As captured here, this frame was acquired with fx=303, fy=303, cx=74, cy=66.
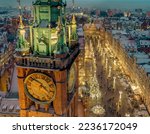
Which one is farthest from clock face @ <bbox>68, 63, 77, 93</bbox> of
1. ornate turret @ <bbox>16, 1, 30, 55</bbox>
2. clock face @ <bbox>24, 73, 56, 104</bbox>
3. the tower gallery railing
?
ornate turret @ <bbox>16, 1, 30, 55</bbox>

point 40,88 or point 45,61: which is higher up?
point 45,61

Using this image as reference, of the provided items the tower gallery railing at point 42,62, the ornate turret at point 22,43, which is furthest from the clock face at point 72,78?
the ornate turret at point 22,43

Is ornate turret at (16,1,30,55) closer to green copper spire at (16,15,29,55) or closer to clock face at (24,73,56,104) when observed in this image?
green copper spire at (16,15,29,55)

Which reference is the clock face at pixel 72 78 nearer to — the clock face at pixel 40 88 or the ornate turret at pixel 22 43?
the clock face at pixel 40 88

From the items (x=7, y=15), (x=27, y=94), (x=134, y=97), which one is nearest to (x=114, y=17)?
(x=7, y=15)

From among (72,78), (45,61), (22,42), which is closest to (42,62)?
(45,61)

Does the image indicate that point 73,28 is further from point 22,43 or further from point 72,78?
point 22,43

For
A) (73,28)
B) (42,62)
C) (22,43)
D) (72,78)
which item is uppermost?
(73,28)
